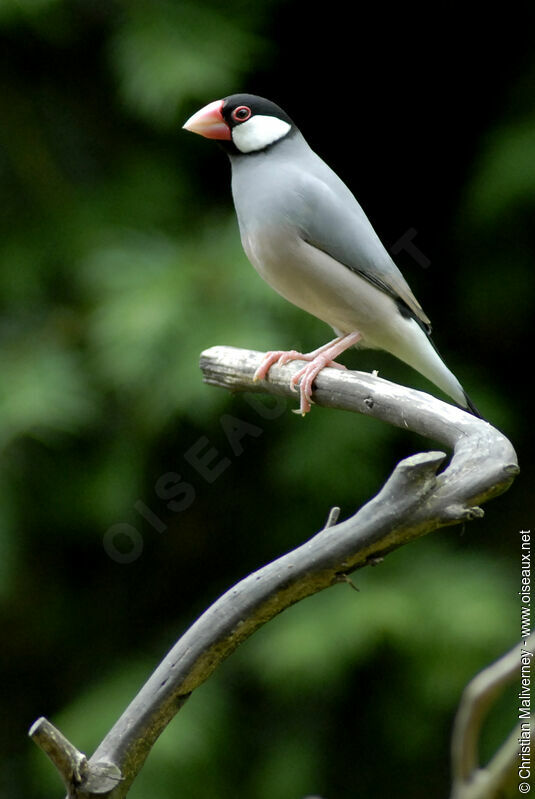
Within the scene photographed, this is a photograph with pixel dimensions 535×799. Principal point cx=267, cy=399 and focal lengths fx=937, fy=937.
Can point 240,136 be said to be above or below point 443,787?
above

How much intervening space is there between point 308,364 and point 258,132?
40cm

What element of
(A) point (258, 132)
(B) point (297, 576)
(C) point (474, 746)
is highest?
(A) point (258, 132)

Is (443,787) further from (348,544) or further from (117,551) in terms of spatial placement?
(348,544)

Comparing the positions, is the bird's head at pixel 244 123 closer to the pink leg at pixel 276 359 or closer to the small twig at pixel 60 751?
the pink leg at pixel 276 359

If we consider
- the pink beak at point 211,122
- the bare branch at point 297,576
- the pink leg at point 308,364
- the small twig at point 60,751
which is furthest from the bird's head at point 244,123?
the small twig at point 60,751

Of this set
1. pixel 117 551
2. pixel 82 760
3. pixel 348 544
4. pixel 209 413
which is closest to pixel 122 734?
pixel 82 760

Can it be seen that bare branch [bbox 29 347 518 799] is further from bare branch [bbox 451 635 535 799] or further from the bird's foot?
the bird's foot

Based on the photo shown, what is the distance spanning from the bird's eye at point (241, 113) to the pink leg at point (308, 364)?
0.38 metres

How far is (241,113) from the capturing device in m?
1.47

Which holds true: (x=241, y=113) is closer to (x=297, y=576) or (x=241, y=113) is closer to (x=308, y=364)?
(x=308, y=364)

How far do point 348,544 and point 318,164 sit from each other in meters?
0.85

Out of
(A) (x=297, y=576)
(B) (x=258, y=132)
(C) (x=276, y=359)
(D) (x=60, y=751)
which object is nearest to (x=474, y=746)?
(A) (x=297, y=576)

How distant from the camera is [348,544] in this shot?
80 centimetres

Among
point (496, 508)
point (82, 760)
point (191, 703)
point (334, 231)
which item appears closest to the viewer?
point (82, 760)
